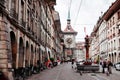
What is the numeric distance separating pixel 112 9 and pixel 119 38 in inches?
318

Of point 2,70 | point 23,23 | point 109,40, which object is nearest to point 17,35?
point 23,23

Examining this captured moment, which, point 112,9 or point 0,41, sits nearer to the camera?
point 0,41

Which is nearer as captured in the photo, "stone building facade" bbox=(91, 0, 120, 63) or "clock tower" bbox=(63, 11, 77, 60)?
"stone building facade" bbox=(91, 0, 120, 63)

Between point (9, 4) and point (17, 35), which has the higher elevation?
point (9, 4)

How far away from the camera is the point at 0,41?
758 inches

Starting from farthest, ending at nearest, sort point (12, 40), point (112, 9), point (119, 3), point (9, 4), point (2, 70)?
point (112, 9) → point (119, 3) → point (12, 40) → point (9, 4) → point (2, 70)

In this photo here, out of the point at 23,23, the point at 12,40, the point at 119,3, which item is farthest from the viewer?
the point at 119,3

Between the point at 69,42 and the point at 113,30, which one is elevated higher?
the point at 69,42

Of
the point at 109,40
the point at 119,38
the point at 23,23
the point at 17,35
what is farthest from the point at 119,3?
the point at 17,35

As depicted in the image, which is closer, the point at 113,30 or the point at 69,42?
the point at 113,30

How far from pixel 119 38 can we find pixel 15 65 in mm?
37563

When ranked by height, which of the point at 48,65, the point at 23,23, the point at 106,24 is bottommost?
the point at 48,65

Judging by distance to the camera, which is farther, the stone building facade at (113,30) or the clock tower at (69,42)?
the clock tower at (69,42)

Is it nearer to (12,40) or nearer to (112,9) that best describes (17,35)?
(12,40)
